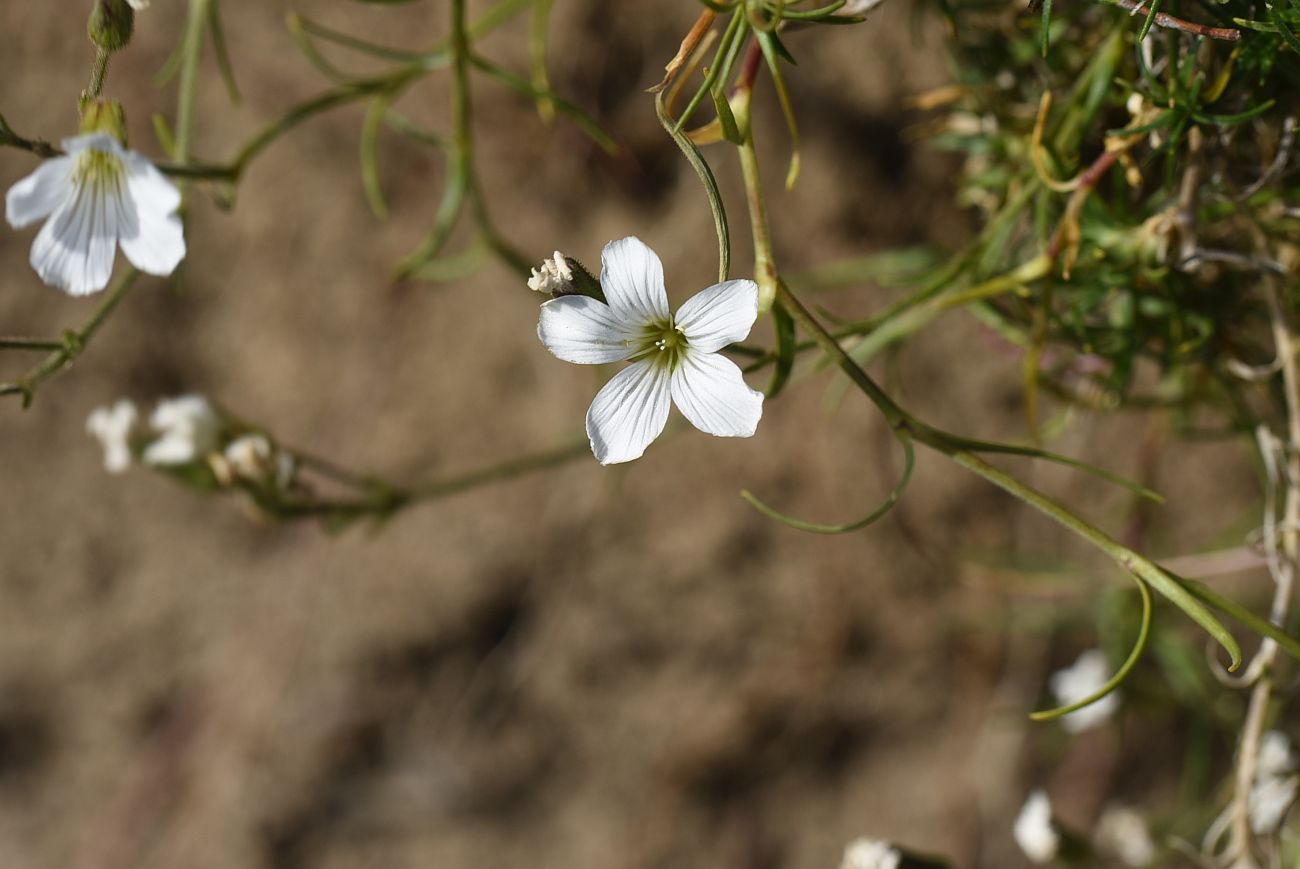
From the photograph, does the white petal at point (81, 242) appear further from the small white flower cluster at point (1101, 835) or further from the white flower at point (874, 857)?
the small white flower cluster at point (1101, 835)

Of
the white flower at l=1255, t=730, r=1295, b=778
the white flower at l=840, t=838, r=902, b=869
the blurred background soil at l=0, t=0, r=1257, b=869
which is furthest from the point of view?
the blurred background soil at l=0, t=0, r=1257, b=869

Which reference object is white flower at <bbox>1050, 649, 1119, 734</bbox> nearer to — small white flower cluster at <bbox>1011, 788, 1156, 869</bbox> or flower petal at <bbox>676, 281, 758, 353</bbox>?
small white flower cluster at <bbox>1011, 788, 1156, 869</bbox>

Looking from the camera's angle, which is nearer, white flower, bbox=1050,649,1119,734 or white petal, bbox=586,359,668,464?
white petal, bbox=586,359,668,464

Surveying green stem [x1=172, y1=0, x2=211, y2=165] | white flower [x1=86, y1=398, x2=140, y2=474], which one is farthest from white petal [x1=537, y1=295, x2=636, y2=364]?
white flower [x1=86, y1=398, x2=140, y2=474]

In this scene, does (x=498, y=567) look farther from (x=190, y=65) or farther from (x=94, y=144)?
(x=94, y=144)

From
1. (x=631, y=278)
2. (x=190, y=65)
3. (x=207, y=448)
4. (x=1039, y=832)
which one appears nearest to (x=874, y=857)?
(x=1039, y=832)

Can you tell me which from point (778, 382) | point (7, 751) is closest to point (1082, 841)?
point (778, 382)

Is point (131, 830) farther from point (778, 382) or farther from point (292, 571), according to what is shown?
point (778, 382)
